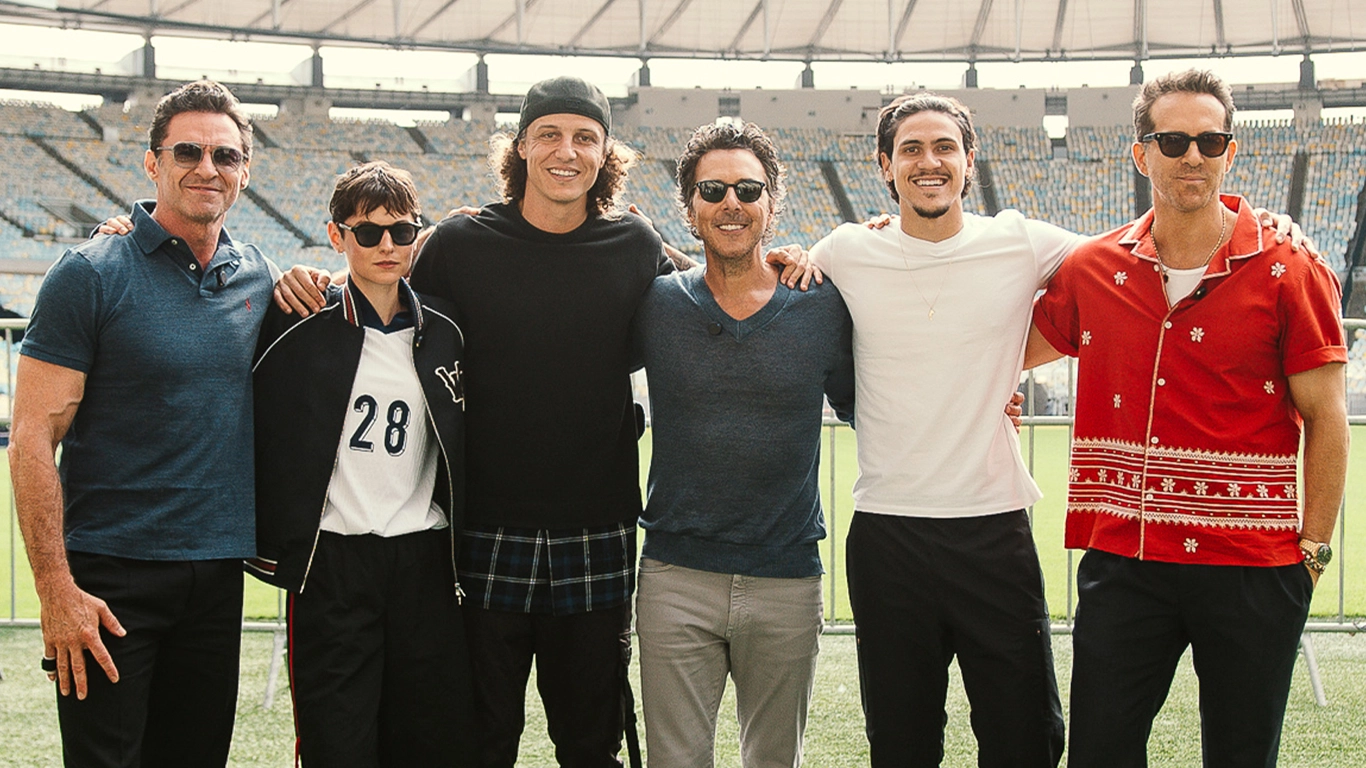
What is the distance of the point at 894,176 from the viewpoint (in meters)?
3.35

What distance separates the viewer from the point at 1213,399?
2.87 meters

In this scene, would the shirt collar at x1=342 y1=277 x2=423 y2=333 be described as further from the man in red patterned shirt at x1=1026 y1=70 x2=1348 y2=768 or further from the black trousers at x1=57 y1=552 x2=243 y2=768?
the man in red patterned shirt at x1=1026 y1=70 x2=1348 y2=768

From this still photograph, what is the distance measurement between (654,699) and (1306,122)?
37236mm

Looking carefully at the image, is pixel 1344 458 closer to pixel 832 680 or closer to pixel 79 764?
pixel 832 680

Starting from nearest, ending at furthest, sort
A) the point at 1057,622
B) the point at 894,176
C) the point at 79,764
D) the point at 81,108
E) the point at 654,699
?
1. the point at 79,764
2. the point at 654,699
3. the point at 894,176
4. the point at 1057,622
5. the point at 81,108

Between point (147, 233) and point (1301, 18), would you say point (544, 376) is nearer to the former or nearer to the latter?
point (147, 233)

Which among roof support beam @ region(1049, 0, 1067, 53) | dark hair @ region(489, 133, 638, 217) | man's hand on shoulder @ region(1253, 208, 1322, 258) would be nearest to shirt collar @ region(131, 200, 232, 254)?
dark hair @ region(489, 133, 638, 217)

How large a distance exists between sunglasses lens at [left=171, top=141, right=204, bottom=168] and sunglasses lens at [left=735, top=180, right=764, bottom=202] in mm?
1584

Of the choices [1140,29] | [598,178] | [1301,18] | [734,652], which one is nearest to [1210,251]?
[734,652]

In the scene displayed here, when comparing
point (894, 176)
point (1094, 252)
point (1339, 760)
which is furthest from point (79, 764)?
point (1339, 760)

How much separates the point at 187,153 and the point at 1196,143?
2868mm

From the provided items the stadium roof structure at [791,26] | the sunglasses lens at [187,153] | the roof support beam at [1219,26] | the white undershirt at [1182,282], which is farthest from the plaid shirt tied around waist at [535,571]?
the roof support beam at [1219,26]

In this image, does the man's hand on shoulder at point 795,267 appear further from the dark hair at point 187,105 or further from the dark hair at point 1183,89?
the dark hair at point 187,105

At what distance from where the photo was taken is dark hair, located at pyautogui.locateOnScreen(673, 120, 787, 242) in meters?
3.28
